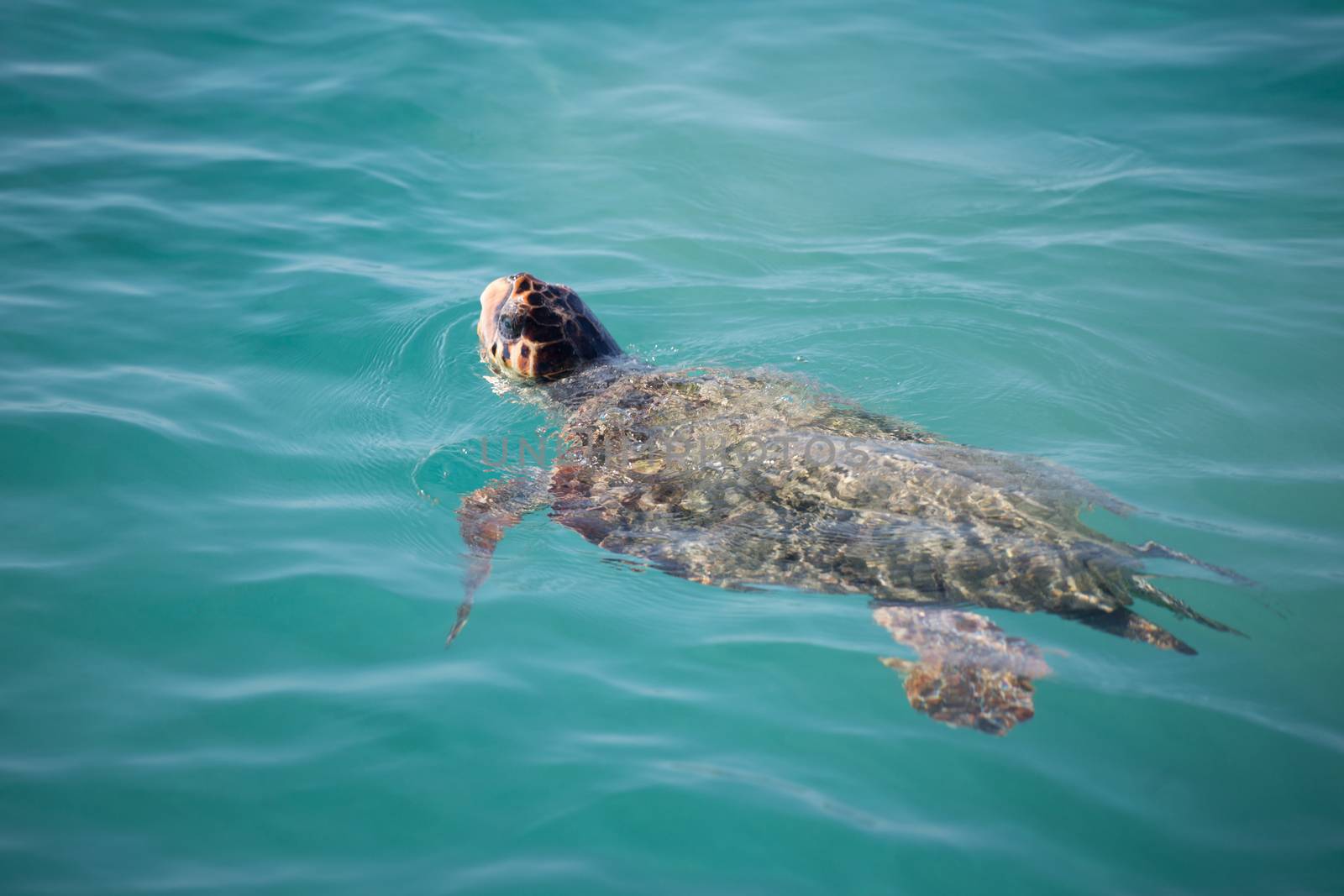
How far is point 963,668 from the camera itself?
3299 millimetres

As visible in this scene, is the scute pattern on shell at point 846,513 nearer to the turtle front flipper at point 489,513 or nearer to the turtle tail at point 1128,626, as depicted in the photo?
the turtle tail at point 1128,626

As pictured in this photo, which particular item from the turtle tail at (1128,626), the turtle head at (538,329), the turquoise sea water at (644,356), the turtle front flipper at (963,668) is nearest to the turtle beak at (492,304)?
the turtle head at (538,329)

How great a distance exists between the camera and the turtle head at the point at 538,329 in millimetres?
5016

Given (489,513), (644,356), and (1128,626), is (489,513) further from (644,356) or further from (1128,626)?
(1128,626)

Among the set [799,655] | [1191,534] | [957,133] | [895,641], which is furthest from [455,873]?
[957,133]

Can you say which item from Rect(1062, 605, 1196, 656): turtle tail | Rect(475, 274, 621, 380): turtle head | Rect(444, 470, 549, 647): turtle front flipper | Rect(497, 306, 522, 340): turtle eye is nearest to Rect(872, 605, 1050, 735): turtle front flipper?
Rect(1062, 605, 1196, 656): turtle tail

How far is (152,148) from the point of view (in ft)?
24.6

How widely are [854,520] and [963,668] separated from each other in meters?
0.74

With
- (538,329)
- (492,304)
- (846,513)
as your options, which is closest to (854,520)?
(846,513)

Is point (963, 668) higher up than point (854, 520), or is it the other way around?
point (854, 520)

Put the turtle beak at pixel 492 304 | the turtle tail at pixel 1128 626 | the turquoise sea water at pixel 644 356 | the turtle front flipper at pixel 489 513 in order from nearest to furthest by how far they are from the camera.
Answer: the turquoise sea water at pixel 644 356 < the turtle tail at pixel 1128 626 < the turtle front flipper at pixel 489 513 < the turtle beak at pixel 492 304

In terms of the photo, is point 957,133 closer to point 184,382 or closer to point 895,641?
point 895,641

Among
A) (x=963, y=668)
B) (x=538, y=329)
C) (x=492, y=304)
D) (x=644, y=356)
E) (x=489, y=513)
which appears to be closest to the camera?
(x=963, y=668)

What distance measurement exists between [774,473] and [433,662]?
1.69m
